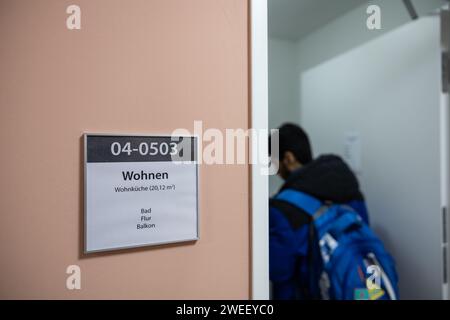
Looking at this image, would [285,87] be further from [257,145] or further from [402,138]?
[257,145]

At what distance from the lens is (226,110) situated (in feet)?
1.91

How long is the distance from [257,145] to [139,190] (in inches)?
9.8

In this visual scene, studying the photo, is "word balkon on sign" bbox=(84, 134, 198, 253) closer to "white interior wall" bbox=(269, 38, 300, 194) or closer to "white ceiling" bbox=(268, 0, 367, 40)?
"white ceiling" bbox=(268, 0, 367, 40)

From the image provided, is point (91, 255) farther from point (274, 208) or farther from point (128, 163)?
point (274, 208)

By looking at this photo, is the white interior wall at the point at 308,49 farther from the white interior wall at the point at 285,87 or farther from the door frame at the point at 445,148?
the door frame at the point at 445,148

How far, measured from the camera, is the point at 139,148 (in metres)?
0.51

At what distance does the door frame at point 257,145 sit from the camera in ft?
1.94

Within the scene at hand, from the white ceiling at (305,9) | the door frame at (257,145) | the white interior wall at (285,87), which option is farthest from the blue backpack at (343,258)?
the white interior wall at (285,87)

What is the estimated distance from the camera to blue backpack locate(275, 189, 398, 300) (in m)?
0.94

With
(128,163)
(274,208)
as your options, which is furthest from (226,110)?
(274,208)

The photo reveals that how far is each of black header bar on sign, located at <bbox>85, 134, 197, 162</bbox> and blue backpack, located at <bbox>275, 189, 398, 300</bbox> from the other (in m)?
0.66

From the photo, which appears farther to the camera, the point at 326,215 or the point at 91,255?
the point at 326,215

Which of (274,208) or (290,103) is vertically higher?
(290,103)

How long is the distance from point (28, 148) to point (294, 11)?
79cm
